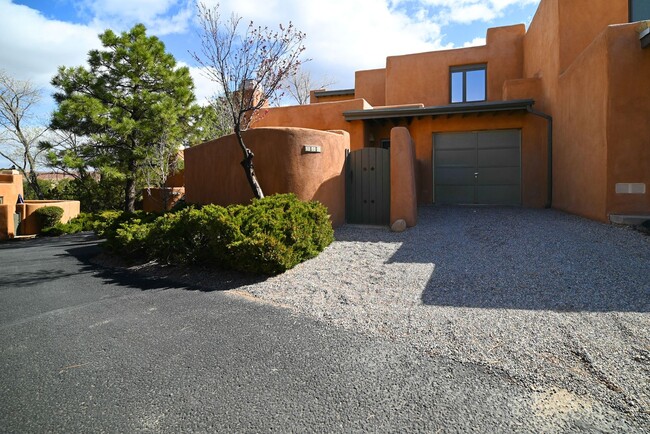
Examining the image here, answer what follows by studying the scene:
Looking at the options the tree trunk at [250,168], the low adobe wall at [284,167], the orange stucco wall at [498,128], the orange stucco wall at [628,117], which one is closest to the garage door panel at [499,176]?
the orange stucco wall at [498,128]

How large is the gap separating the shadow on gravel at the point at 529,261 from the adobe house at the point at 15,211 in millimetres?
13753

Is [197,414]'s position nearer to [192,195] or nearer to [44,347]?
[44,347]

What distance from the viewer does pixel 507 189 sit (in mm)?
12648

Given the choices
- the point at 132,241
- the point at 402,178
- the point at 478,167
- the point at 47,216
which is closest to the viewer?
the point at 132,241

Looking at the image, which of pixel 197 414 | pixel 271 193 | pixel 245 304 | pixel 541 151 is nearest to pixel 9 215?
pixel 271 193

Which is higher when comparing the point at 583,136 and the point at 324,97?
the point at 324,97

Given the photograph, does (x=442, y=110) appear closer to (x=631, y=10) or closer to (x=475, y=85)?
(x=475, y=85)

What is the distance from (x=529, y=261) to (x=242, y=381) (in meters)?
4.98

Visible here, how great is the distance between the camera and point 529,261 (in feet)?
19.4

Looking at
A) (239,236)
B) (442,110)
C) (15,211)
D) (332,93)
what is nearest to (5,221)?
(15,211)

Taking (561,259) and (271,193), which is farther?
(271,193)

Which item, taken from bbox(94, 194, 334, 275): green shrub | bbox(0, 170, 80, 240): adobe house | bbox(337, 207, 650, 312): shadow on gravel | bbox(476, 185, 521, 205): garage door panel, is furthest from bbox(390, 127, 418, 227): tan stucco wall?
bbox(0, 170, 80, 240): adobe house

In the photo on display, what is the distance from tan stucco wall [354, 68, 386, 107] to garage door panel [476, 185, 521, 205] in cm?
787

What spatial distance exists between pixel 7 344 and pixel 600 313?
20.4ft
